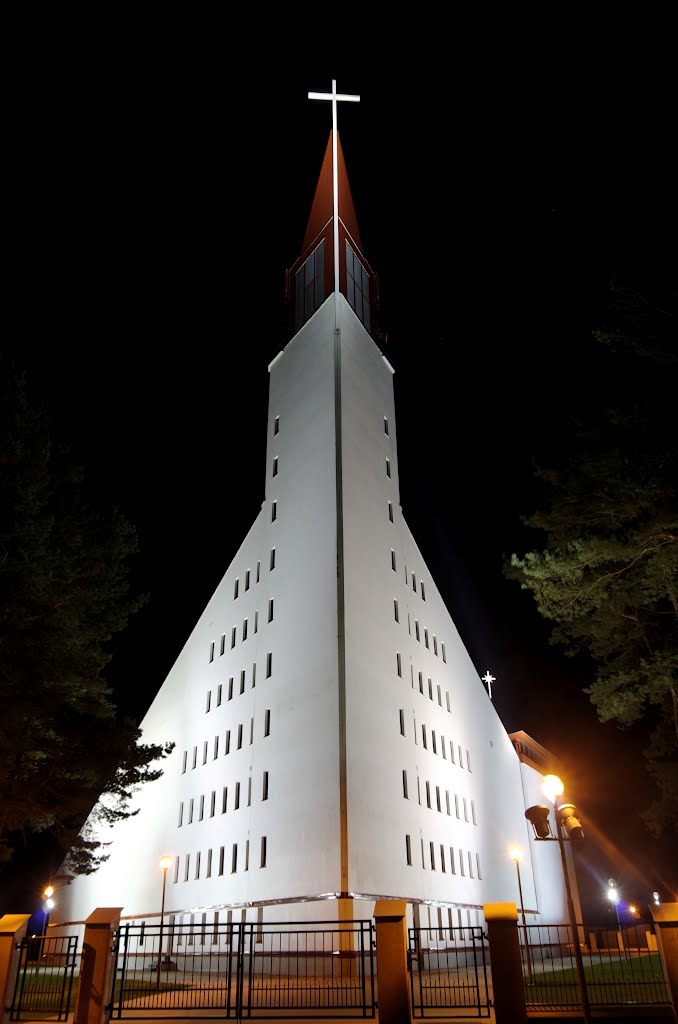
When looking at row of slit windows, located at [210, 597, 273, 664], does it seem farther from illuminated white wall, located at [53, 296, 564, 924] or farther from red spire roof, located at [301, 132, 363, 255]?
red spire roof, located at [301, 132, 363, 255]

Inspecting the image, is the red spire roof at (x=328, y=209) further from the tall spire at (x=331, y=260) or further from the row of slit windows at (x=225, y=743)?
the row of slit windows at (x=225, y=743)

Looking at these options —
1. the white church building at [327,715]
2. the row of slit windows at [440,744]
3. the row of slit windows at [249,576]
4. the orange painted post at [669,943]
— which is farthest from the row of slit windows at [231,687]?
the orange painted post at [669,943]

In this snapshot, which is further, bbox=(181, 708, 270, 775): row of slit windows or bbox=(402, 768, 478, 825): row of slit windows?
bbox=(181, 708, 270, 775): row of slit windows

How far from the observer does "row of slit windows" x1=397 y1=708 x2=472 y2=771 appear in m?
28.5

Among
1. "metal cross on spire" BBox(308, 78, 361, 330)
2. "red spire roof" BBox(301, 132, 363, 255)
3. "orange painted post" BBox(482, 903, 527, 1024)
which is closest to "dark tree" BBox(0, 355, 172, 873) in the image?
"orange painted post" BBox(482, 903, 527, 1024)

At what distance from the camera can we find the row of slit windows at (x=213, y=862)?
2553 centimetres

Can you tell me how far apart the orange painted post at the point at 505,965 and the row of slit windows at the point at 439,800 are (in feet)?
54.6

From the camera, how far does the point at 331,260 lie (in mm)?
37438

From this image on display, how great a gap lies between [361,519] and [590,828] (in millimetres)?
40014

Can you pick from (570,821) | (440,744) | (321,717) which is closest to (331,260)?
(321,717)

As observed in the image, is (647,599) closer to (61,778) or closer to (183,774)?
(61,778)

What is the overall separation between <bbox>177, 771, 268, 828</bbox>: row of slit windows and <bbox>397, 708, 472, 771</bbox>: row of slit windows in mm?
5526

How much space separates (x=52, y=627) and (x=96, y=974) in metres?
9.42

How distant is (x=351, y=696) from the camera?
82.3 ft
